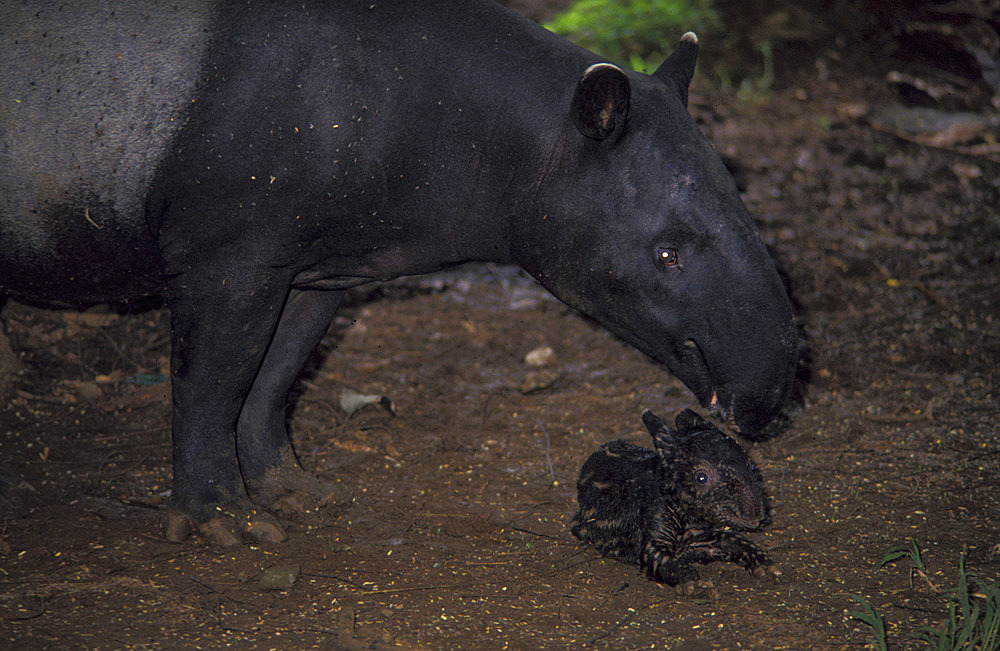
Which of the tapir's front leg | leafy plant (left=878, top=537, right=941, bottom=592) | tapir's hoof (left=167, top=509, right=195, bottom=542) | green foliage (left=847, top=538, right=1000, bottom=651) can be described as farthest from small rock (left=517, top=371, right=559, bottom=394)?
green foliage (left=847, top=538, right=1000, bottom=651)

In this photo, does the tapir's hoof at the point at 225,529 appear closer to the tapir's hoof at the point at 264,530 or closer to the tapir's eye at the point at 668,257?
the tapir's hoof at the point at 264,530

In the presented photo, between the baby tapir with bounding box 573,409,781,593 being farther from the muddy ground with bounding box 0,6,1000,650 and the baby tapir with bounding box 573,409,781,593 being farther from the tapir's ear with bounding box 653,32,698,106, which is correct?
the tapir's ear with bounding box 653,32,698,106

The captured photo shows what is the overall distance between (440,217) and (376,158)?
391 mm

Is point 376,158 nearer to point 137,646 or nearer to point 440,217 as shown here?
point 440,217

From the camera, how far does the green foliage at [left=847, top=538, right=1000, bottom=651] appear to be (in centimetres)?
310

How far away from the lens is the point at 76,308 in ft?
19.8

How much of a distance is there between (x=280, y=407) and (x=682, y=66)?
2528 mm

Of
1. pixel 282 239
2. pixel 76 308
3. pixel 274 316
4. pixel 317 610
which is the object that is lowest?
pixel 76 308

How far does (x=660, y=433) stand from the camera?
406cm

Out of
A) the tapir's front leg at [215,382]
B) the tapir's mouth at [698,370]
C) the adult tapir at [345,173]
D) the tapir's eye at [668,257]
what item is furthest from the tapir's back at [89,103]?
the tapir's mouth at [698,370]

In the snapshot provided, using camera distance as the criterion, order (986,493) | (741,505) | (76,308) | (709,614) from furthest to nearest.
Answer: (76,308)
(986,493)
(741,505)
(709,614)

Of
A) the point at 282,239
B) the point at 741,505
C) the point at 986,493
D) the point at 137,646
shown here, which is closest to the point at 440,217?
the point at 282,239

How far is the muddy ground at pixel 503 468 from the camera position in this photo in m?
3.55

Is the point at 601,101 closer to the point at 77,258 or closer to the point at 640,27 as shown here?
the point at 77,258
